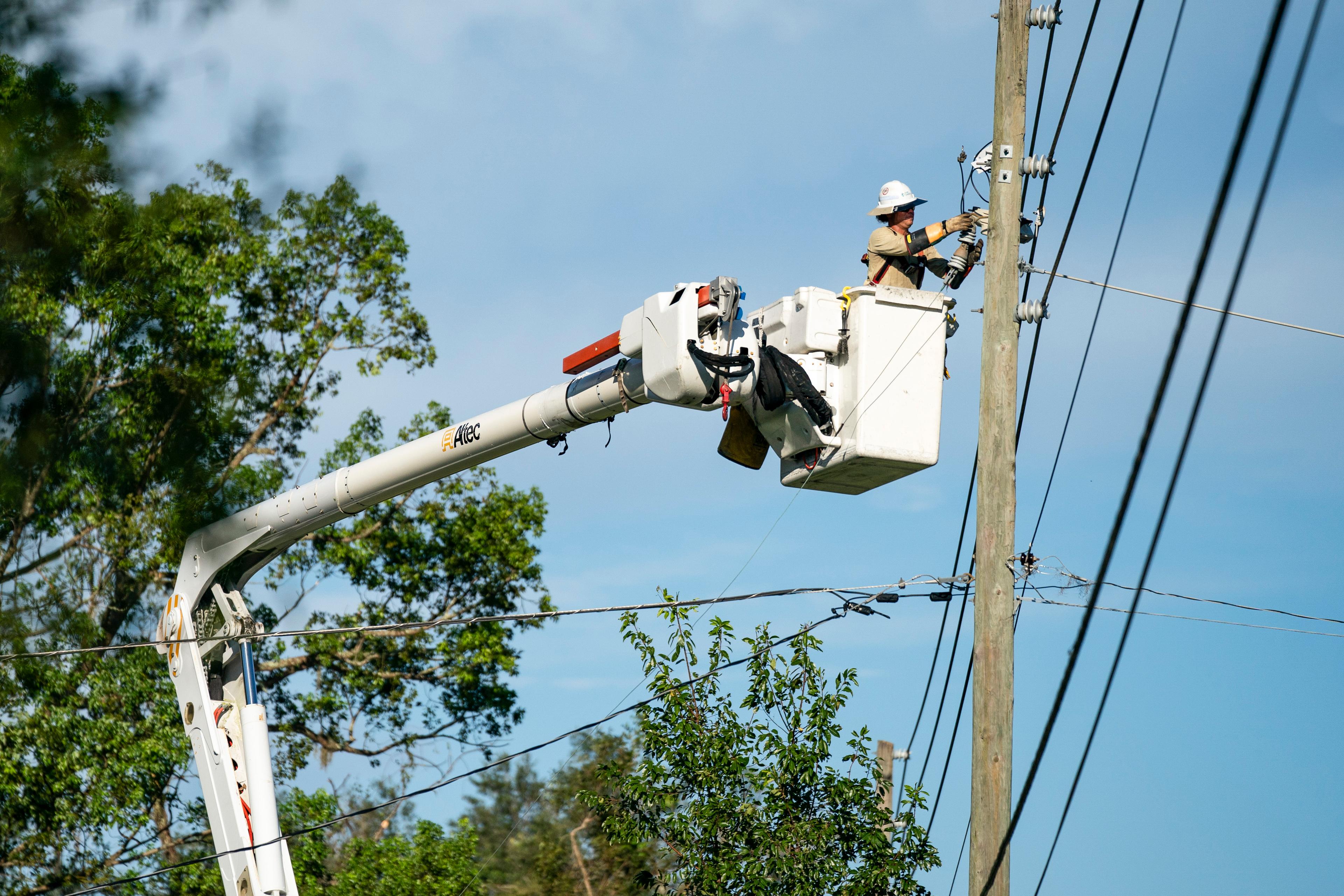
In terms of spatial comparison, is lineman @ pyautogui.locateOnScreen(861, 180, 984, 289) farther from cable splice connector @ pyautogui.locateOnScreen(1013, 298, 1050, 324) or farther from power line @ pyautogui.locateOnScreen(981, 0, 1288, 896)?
power line @ pyautogui.locateOnScreen(981, 0, 1288, 896)

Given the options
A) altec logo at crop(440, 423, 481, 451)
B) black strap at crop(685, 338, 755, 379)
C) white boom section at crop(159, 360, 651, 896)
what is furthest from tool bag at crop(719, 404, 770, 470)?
altec logo at crop(440, 423, 481, 451)

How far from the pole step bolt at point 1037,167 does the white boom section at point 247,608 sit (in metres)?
3.34

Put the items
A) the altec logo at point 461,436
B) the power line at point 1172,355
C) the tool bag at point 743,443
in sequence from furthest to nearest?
the altec logo at point 461,436 < the tool bag at point 743,443 < the power line at point 1172,355

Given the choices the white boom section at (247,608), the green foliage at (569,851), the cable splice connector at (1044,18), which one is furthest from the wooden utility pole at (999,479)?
the green foliage at (569,851)

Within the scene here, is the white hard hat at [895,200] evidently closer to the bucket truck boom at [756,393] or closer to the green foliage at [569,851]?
the bucket truck boom at [756,393]

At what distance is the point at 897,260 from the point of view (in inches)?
362

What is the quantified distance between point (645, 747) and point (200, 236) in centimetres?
1035

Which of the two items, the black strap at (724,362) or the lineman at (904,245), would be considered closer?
the black strap at (724,362)

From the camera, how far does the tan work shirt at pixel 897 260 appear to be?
361 inches

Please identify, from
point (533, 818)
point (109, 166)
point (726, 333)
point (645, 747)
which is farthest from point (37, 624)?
point (533, 818)

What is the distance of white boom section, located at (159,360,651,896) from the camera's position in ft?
31.7

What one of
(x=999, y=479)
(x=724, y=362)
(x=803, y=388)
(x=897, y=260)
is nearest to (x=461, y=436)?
(x=724, y=362)

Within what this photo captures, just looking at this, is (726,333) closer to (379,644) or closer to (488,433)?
(488,433)

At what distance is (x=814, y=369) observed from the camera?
8.34 metres
